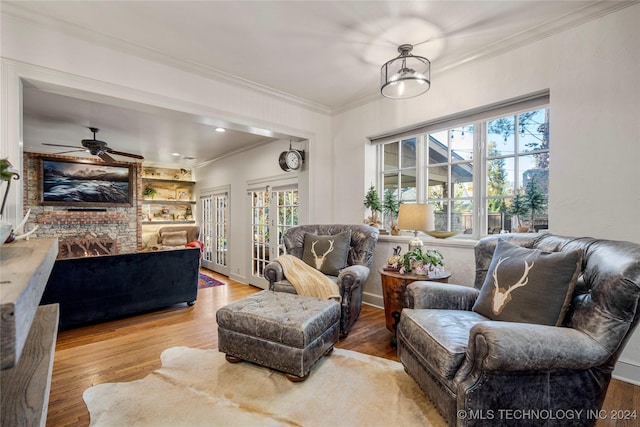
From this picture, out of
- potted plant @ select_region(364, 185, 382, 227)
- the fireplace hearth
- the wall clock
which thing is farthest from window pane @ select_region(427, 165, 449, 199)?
the fireplace hearth

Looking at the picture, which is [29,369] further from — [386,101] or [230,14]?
[386,101]

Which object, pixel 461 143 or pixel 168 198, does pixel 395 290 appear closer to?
pixel 461 143

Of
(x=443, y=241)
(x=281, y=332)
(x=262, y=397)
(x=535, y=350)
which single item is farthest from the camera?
(x=443, y=241)

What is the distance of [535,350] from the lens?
Answer: 129cm

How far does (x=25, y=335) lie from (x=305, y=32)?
2614 mm

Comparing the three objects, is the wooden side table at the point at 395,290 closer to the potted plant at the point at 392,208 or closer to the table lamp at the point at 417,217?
the table lamp at the point at 417,217

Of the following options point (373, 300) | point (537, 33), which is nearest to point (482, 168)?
point (537, 33)

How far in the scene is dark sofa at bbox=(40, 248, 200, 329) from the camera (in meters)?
2.98

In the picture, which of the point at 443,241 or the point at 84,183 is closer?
the point at 443,241

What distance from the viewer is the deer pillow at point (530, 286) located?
1577 mm

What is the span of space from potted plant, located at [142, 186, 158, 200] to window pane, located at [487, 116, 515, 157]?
7.46m

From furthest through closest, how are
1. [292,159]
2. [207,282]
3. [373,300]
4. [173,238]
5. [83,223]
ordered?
[173,238] → [83,223] → [207,282] → [292,159] → [373,300]

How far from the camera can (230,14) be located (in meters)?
2.24

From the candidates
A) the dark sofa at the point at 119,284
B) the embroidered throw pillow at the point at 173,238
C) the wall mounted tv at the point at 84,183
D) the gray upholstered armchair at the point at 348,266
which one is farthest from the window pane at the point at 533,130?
the wall mounted tv at the point at 84,183
